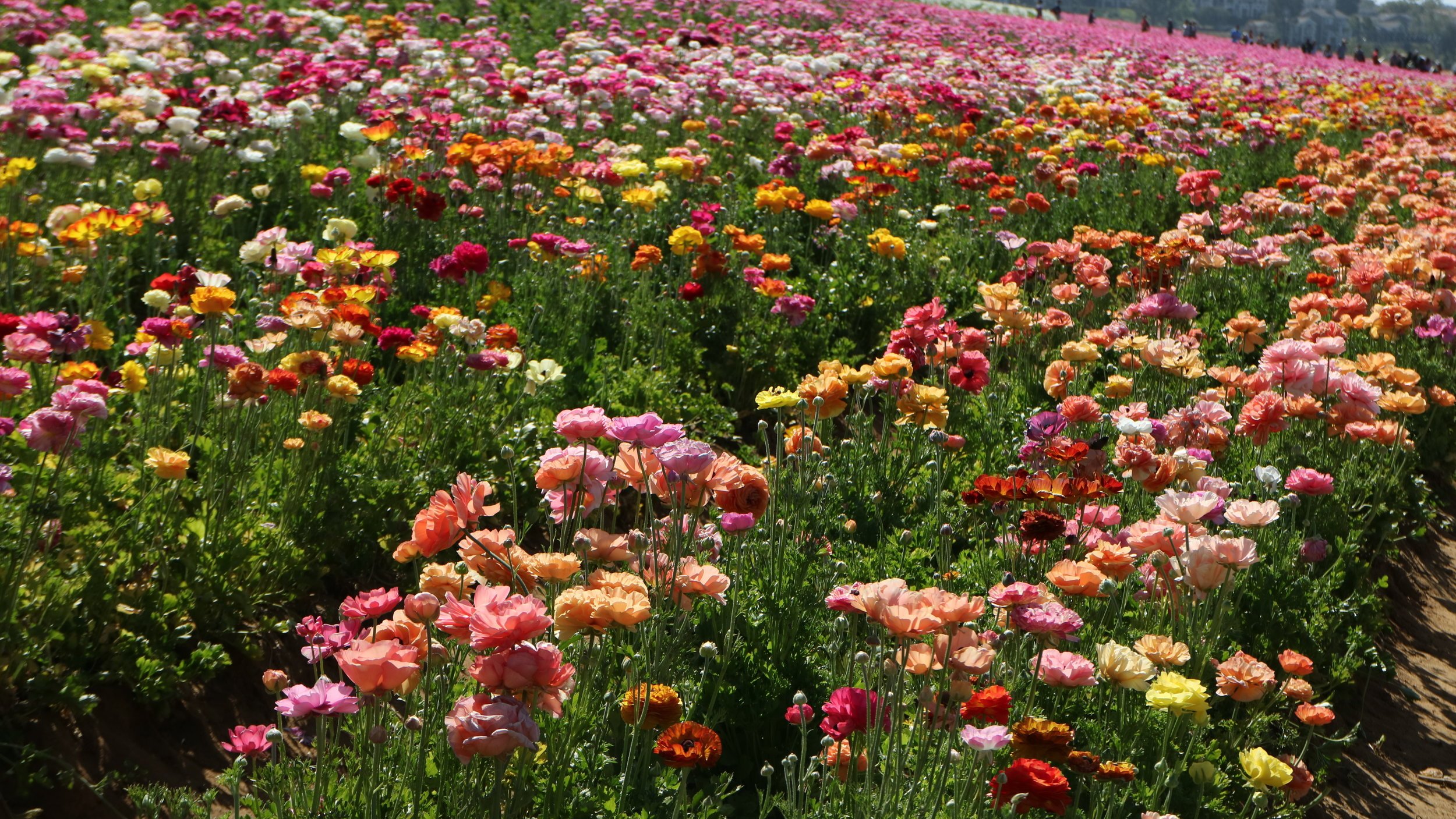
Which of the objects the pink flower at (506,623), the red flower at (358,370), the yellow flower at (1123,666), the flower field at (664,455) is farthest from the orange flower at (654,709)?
the red flower at (358,370)

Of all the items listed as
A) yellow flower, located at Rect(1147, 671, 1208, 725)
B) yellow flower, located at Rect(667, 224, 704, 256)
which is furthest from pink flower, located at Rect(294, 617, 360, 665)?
yellow flower, located at Rect(667, 224, 704, 256)

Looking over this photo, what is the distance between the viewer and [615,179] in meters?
6.00

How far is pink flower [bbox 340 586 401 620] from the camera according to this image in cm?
219

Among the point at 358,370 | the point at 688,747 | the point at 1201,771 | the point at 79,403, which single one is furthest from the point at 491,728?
the point at 358,370

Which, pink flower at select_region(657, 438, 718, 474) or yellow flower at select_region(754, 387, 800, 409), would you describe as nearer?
pink flower at select_region(657, 438, 718, 474)

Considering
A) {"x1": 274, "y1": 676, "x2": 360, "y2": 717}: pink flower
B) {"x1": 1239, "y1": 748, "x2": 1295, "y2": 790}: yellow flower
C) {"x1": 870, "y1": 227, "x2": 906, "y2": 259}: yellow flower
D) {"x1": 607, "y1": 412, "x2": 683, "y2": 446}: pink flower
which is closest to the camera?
{"x1": 274, "y1": 676, "x2": 360, "y2": 717}: pink flower

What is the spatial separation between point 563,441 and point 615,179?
2.01 m

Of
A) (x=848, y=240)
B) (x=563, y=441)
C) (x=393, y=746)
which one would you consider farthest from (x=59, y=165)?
(x=393, y=746)

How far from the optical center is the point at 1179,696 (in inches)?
87.9

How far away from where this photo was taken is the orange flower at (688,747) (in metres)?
2.07

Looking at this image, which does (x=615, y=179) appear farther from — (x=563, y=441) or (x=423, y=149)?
(x=563, y=441)

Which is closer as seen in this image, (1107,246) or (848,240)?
(1107,246)

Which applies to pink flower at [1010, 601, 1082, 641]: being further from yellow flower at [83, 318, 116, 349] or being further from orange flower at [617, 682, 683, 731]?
yellow flower at [83, 318, 116, 349]

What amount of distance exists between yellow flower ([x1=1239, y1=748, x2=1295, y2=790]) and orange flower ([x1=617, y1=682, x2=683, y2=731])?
1310mm
